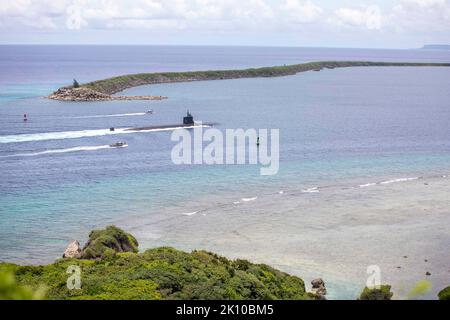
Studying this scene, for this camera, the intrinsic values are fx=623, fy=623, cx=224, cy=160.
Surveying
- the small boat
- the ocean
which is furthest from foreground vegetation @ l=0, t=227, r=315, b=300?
the small boat

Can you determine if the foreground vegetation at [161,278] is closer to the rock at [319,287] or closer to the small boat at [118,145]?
the rock at [319,287]

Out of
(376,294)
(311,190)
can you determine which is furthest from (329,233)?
(376,294)

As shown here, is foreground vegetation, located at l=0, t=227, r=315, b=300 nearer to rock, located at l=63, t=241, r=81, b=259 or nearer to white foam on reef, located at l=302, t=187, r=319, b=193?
rock, located at l=63, t=241, r=81, b=259

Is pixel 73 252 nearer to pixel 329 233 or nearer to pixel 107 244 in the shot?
pixel 107 244

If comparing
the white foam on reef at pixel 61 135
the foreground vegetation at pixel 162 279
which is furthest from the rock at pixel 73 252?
the white foam on reef at pixel 61 135
